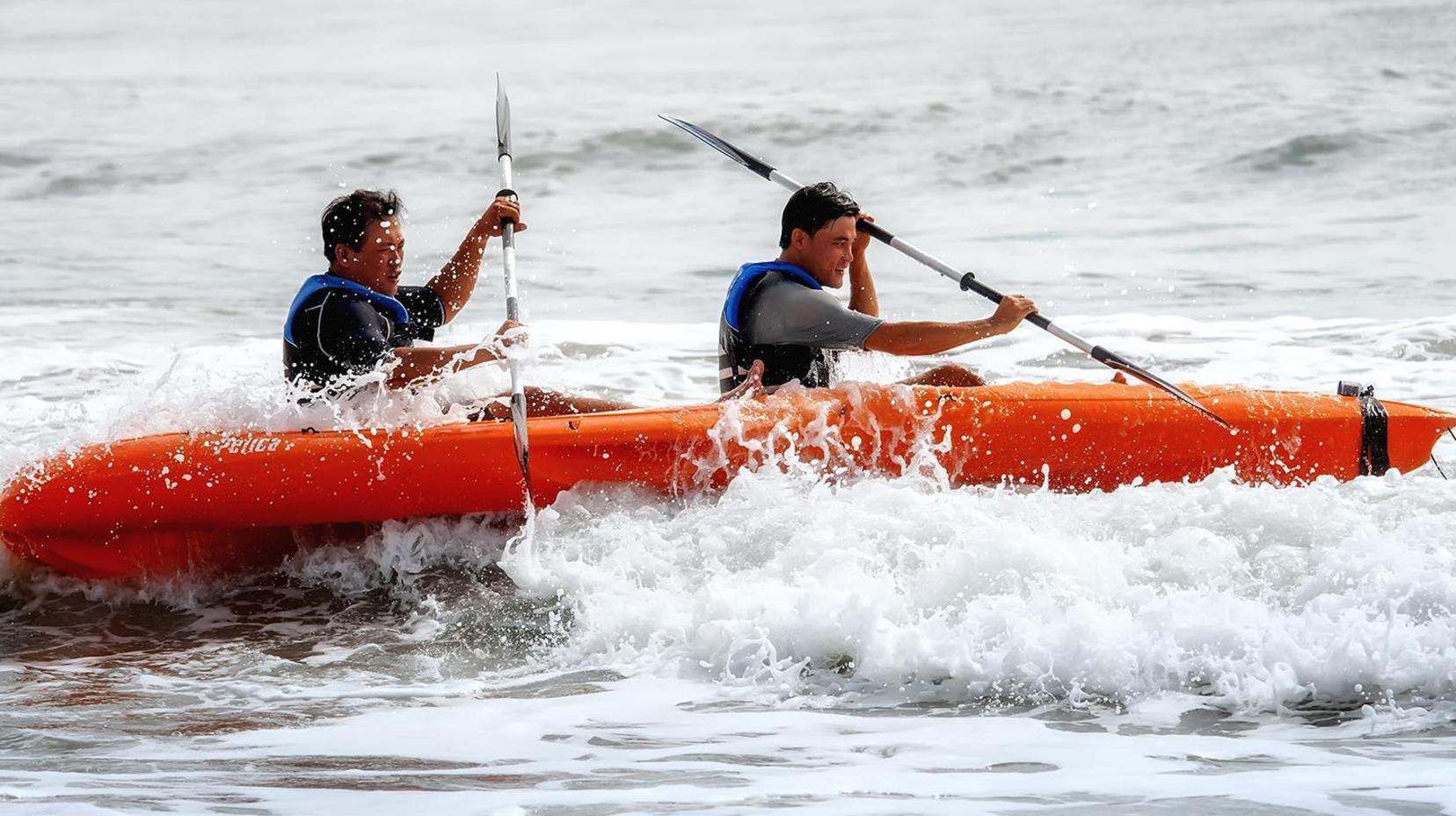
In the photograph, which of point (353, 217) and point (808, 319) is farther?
point (808, 319)

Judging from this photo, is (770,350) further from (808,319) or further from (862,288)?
(862,288)

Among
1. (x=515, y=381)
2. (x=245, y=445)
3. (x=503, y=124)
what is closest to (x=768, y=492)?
(x=515, y=381)

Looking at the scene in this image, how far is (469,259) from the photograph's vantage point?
5.61 metres

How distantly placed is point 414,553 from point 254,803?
6.03 ft

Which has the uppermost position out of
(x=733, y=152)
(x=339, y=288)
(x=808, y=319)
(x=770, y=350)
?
(x=733, y=152)

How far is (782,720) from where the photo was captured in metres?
3.73

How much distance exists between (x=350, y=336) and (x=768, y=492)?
1.36 m

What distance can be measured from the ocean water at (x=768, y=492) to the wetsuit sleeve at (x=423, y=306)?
20.8 inches

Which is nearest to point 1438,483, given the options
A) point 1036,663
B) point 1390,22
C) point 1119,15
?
point 1036,663

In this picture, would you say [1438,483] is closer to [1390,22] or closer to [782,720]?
[782,720]

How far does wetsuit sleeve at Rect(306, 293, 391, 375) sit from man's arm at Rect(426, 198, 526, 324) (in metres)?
0.66

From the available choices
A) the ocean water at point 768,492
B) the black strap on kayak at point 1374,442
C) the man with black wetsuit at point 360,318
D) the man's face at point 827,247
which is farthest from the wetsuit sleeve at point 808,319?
the black strap on kayak at point 1374,442

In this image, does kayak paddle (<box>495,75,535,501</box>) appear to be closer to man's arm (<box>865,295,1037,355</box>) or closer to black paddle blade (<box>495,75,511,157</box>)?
black paddle blade (<box>495,75,511,157</box>)

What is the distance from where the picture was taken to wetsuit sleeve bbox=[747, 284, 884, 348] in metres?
5.14
